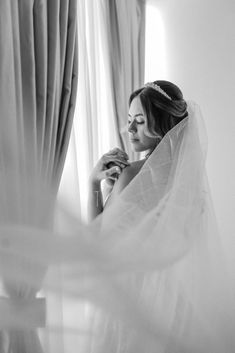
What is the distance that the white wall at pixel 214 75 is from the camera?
2.73 m

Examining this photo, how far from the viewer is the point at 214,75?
2.79m

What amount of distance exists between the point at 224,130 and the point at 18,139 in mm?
1325

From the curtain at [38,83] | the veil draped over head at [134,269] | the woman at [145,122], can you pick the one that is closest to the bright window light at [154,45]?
the curtain at [38,83]

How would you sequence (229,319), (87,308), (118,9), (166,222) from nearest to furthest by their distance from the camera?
(87,308)
(166,222)
(229,319)
(118,9)

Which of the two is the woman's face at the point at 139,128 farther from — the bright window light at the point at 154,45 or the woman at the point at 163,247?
the bright window light at the point at 154,45

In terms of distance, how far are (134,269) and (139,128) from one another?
0.79m

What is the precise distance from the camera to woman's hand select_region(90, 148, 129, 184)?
6.02ft

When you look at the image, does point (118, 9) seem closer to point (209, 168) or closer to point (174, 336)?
point (209, 168)

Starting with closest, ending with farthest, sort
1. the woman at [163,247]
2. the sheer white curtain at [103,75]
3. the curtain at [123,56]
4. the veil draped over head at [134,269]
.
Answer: the veil draped over head at [134,269] → the woman at [163,247] → the sheer white curtain at [103,75] → the curtain at [123,56]

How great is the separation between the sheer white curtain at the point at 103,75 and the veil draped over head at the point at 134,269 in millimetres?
817

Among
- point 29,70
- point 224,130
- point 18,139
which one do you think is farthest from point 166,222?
point 224,130

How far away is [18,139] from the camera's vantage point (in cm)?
187

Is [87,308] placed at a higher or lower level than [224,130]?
lower

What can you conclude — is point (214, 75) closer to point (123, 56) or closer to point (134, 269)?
point (123, 56)
